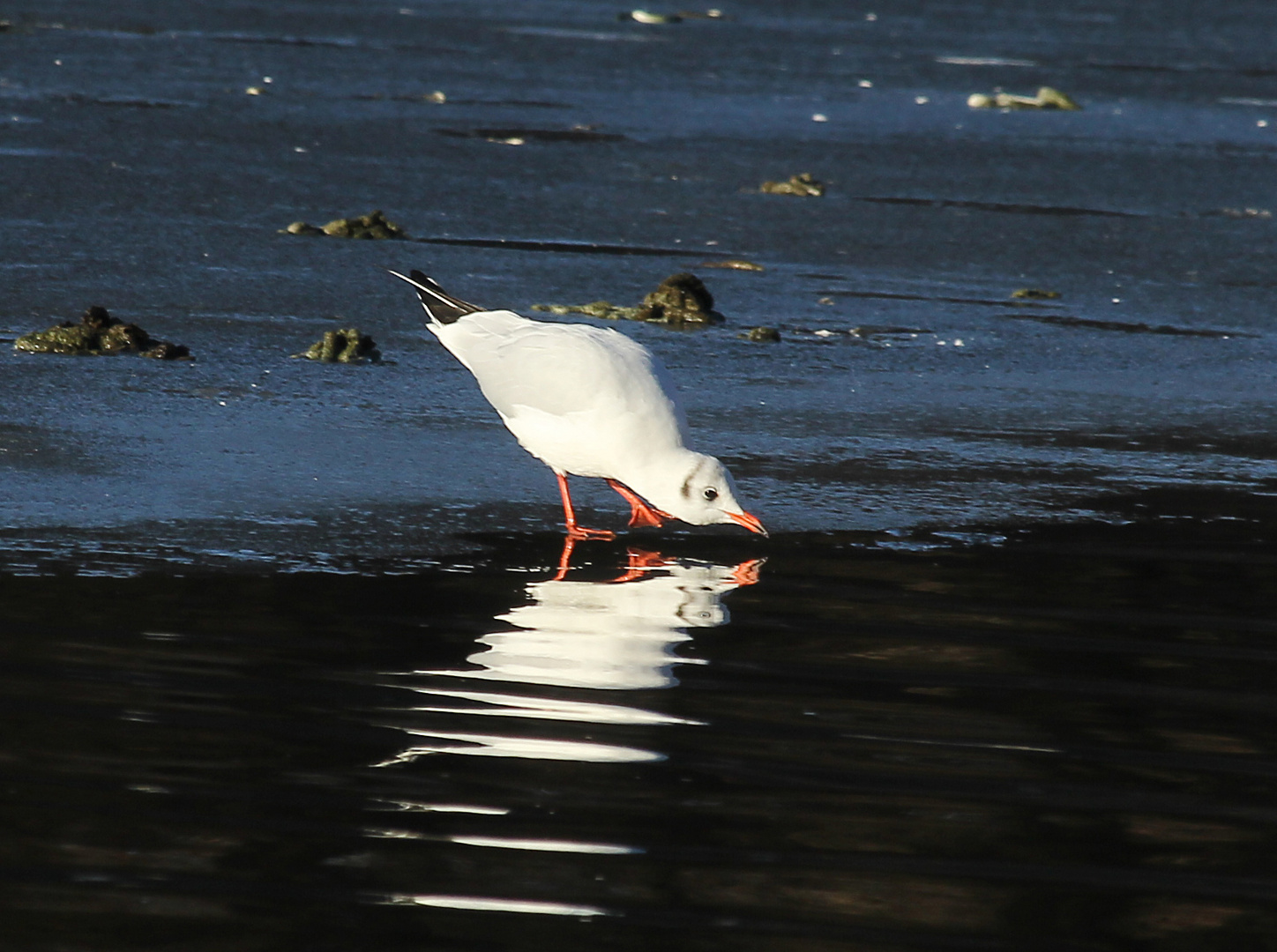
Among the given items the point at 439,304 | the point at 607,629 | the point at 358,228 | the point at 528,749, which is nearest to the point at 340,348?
the point at 439,304

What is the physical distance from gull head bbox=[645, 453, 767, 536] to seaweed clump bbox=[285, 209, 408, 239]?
14.1 ft

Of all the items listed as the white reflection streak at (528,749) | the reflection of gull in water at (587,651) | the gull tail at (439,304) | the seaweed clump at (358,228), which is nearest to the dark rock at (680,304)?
the gull tail at (439,304)

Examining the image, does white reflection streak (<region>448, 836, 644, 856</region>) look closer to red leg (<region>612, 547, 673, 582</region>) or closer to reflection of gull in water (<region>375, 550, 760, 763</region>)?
reflection of gull in water (<region>375, 550, 760, 763</region>)

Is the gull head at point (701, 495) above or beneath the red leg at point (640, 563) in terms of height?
above

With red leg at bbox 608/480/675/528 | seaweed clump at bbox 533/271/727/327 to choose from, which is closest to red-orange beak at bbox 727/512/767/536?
red leg at bbox 608/480/675/528

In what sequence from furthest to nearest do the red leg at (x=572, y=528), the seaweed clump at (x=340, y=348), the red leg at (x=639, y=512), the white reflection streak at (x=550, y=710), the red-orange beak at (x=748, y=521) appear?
1. the seaweed clump at (x=340, y=348)
2. the red leg at (x=639, y=512)
3. the red leg at (x=572, y=528)
4. the red-orange beak at (x=748, y=521)
5. the white reflection streak at (x=550, y=710)

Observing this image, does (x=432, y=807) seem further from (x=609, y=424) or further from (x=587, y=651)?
(x=609, y=424)

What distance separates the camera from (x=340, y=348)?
7199 mm

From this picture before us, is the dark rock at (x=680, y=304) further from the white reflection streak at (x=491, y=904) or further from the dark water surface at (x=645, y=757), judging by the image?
the white reflection streak at (x=491, y=904)

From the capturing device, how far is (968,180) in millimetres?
11828

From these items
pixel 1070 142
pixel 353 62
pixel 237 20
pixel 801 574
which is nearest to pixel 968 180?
pixel 1070 142

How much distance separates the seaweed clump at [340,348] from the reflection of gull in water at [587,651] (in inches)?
87.1

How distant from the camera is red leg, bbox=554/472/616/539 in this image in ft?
18.0

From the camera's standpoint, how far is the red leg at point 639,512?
18.7 feet
